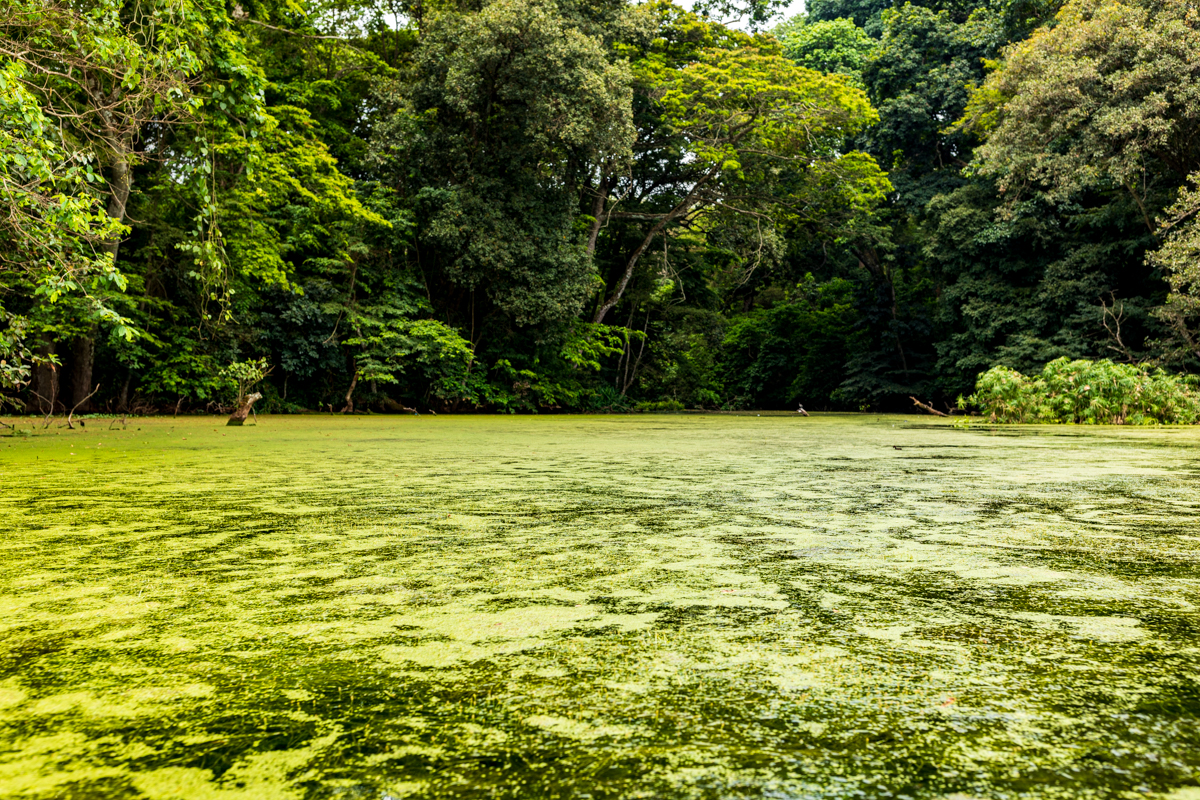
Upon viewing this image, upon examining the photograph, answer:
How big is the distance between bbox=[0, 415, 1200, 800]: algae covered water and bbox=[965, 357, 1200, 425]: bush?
293 inches

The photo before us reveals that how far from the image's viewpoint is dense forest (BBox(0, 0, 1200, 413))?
9.95 m

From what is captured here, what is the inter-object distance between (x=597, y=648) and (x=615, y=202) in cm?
1368

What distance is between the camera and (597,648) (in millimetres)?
1065

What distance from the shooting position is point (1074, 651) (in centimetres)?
105

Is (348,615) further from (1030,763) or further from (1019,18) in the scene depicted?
(1019,18)

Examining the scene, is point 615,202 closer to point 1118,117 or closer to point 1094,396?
point 1118,117

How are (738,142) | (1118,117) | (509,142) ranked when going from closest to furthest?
(1118,117), (509,142), (738,142)

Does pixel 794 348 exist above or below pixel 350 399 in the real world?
above

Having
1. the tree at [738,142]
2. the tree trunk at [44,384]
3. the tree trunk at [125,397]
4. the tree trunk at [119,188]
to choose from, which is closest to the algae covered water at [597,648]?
the tree trunk at [119,188]

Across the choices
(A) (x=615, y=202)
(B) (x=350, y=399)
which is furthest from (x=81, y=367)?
(A) (x=615, y=202)

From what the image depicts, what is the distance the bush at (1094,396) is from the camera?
29.0ft

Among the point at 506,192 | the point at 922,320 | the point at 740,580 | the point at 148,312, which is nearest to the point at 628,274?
the point at 506,192

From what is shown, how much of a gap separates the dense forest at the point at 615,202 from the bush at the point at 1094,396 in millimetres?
1554

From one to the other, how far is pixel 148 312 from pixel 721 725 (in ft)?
36.5
